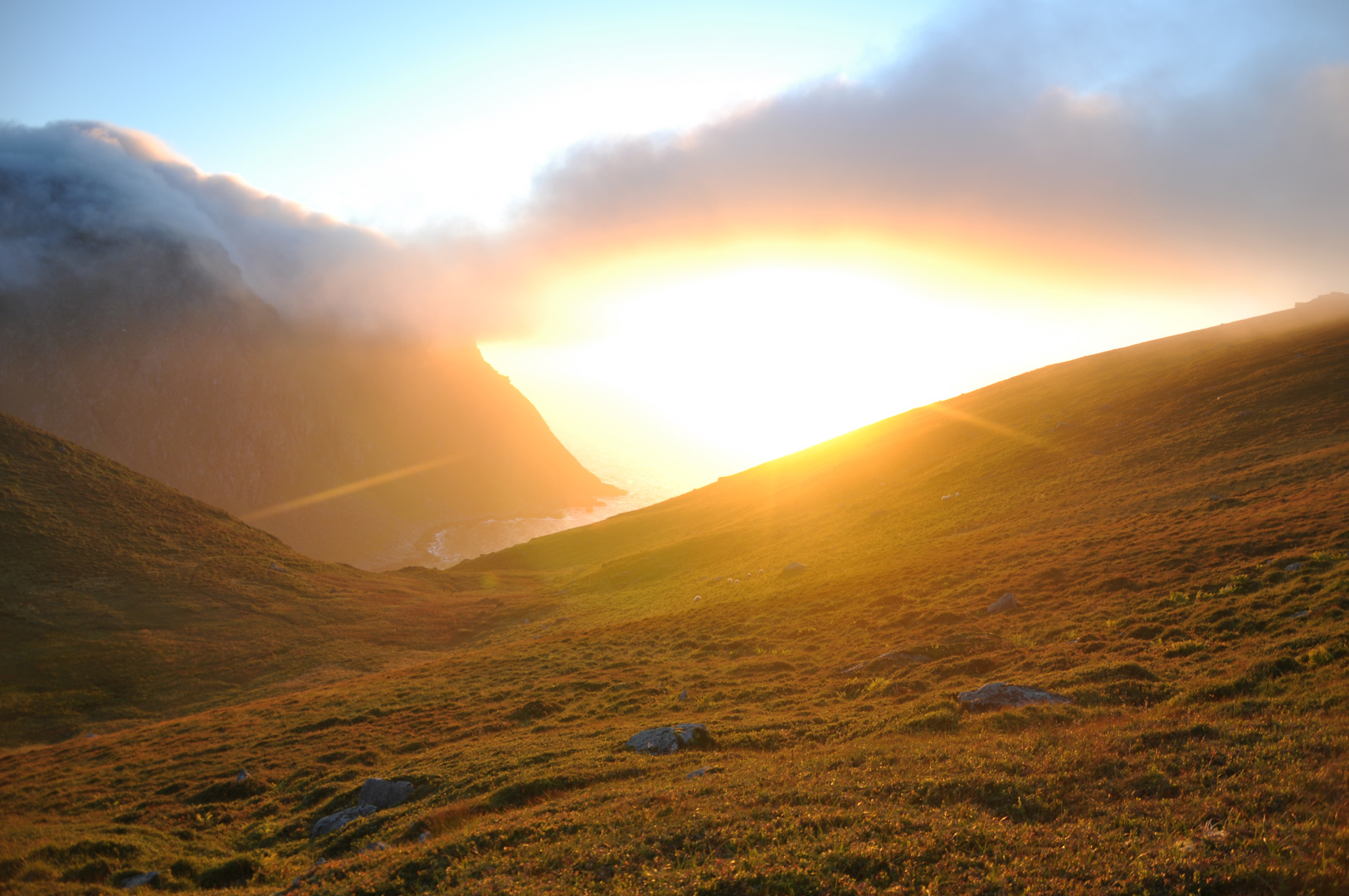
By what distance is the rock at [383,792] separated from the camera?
19384mm

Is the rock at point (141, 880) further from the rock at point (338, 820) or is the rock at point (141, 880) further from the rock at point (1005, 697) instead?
the rock at point (1005, 697)

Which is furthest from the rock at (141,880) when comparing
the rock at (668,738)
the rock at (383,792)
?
the rock at (668,738)

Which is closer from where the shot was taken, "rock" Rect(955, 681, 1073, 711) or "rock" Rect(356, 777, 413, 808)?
"rock" Rect(955, 681, 1073, 711)

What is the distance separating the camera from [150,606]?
5800 centimetres

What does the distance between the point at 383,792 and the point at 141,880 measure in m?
6.23

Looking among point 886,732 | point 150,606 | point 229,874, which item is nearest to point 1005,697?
point 886,732

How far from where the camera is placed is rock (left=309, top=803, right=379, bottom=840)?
1831cm

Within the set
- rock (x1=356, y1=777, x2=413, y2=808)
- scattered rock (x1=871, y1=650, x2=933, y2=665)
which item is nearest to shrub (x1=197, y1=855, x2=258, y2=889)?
rock (x1=356, y1=777, x2=413, y2=808)

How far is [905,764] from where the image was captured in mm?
14938

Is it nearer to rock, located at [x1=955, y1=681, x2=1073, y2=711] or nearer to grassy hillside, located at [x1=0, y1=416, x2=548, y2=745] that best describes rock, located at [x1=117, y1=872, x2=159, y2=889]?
rock, located at [x1=955, y1=681, x2=1073, y2=711]

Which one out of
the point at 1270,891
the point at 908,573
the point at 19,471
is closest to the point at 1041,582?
the point at 908,573

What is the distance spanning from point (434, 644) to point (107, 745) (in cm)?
2665

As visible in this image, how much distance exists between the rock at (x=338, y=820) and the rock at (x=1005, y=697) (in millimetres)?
20589

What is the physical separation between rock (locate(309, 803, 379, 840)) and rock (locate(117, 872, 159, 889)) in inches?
148
